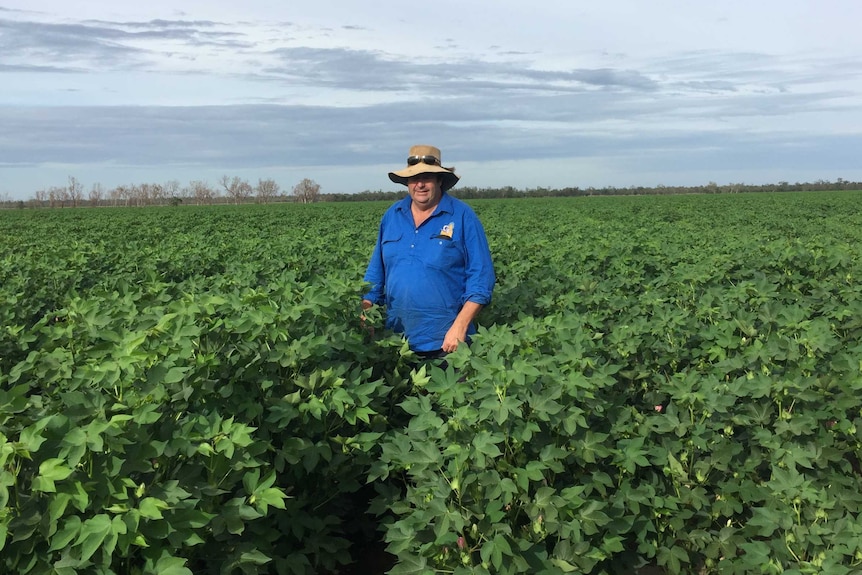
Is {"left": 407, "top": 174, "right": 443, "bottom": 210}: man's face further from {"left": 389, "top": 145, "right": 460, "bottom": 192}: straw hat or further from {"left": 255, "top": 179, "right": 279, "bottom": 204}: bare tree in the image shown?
{"left": 255, "top": 179, "right": 279, "bottom": 204}: bare tree

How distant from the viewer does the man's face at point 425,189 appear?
4.13 m

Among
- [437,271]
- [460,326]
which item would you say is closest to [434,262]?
[437,271]

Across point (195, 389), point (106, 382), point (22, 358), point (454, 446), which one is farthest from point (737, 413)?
point (22, 358)

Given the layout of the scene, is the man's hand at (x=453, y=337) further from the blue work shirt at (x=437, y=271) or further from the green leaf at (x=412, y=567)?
the green leaf at (x=412, y=567)

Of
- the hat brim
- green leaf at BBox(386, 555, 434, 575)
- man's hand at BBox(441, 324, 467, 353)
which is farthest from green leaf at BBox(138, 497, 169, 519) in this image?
the hat brim

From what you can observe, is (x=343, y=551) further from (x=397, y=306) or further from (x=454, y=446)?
(x=397, y=306)

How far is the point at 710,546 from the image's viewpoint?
314 centimetres

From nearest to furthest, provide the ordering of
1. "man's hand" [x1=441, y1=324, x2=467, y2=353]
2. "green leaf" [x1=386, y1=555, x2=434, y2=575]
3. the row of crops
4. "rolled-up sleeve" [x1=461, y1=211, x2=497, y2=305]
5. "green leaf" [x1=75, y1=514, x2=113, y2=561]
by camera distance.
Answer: "green leaf" [x1=75, y1=514, x2=113, y2=561]
the row of crops
"green leaf" [x1=386, y1=555, x2=434, y2=575]
"man's hand" [x1=441, y1=324, x2=467, y2=353]
"rolled-up sleeve" [x1=461, y1=211, x2=497, y2=305]

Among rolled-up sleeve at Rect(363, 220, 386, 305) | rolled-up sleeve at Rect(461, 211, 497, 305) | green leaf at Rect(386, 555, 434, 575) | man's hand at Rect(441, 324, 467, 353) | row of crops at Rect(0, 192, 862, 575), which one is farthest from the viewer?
rolled-up sleeve at Rect(363, 220, 386, 305)

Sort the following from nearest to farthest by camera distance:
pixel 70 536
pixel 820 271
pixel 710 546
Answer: pixel 70 536, pixel 710 546, pixel 820 271

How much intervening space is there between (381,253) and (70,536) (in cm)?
301

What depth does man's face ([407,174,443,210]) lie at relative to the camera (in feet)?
13.5

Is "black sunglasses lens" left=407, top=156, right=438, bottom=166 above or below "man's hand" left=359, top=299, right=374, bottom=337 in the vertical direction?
above

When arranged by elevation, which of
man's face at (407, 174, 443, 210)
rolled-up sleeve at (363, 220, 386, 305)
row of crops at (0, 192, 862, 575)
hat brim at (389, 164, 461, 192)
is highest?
hat brim at (389, 164, 461, 192)
